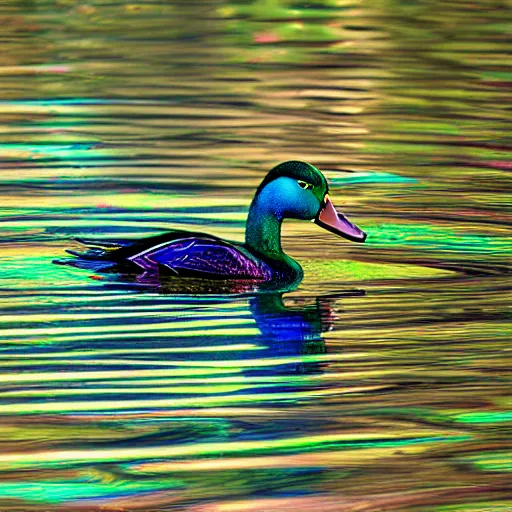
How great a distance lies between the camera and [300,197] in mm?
10586

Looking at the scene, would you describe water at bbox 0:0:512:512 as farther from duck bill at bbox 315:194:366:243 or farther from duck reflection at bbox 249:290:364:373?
duck bill at bbox 315:194:366:243

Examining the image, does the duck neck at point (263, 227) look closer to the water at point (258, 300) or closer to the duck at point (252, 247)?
the duck at point (252, 247)

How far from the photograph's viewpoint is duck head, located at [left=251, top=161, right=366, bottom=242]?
10516 mm

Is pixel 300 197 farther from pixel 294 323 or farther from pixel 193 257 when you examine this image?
pixel 294 323

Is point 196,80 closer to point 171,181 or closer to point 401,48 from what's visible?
point 401,48

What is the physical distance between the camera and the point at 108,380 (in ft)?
26.7

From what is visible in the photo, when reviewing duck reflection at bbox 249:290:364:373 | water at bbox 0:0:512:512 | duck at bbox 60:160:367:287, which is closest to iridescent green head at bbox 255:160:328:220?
duck at bbox 60:160:367:287

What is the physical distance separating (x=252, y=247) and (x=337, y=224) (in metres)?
0.53

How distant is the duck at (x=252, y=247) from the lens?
10086mm

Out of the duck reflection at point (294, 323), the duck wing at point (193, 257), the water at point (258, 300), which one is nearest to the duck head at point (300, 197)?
the water at point (258, 300)

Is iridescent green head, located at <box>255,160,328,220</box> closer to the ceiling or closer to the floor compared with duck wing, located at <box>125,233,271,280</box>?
closer to the ceiling

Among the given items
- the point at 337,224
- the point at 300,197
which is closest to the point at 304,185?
the point at 300,197

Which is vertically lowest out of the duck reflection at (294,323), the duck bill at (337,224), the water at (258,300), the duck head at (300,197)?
the duck reflection at (294,323)

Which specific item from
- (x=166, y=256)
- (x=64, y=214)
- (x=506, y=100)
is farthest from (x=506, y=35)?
(x=166, y=256)
